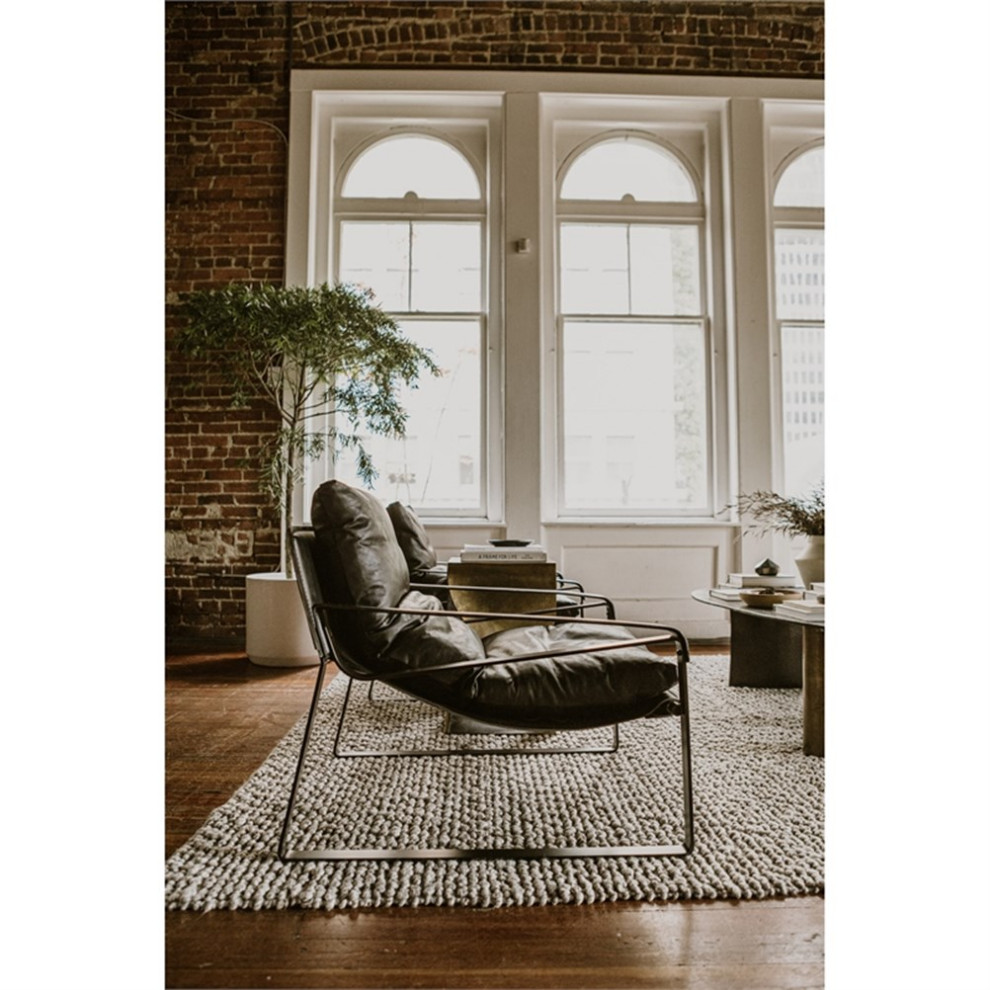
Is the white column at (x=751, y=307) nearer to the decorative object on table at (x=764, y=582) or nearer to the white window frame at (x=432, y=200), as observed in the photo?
the white window frame at (x=432, y=200)

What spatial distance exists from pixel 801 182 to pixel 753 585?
3.66 m

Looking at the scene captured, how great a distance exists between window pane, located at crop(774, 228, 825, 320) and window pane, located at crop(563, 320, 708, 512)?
0.71m

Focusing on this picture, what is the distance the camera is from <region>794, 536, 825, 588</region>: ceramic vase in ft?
10.2

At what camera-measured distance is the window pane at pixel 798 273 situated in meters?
5.33

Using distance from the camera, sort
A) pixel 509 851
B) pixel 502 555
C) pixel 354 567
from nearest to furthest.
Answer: pixel 509 851
pixel 354 567
pixel 502 555

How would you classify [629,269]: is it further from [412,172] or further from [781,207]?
[412,172]

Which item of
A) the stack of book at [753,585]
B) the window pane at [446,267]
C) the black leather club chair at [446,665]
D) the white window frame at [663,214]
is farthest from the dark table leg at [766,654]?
the window pane at [446,267]

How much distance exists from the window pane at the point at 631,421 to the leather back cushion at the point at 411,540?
1.78 meters

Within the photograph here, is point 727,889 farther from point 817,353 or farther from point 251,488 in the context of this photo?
point 817,353

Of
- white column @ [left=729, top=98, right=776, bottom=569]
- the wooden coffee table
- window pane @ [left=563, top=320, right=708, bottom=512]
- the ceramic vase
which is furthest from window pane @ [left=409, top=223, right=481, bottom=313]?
the ceramic vase

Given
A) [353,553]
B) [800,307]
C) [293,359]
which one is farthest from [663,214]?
[353,553]

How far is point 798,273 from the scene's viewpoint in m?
5.37

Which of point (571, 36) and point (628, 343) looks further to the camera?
point (628, 343)
